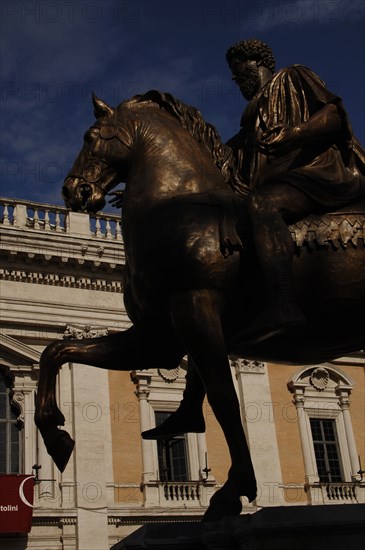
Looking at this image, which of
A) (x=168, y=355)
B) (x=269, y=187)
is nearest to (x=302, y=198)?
(x=269, y=187)

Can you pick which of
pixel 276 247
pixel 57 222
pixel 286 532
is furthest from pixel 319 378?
pixel 286 532

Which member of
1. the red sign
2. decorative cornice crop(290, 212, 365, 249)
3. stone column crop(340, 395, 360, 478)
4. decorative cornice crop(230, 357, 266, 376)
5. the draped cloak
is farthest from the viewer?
stone column crop(340, 395, 360, 478)

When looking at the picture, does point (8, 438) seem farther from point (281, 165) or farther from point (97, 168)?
point (281, 165)

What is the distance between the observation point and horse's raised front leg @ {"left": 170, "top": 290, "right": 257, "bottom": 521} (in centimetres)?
373

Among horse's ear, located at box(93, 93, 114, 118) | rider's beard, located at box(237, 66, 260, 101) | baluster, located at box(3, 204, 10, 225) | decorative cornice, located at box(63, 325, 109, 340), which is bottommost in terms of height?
horse's ear, located at box(93, 93, 114, 118)

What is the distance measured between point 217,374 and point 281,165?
119cm

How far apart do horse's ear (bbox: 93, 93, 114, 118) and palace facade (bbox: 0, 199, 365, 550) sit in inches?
595

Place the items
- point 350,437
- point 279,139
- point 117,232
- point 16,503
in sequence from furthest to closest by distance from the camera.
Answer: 1. point 350,437
2. point 117,232
3. point 16,503
4. point 279,139

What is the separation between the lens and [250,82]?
4.79m

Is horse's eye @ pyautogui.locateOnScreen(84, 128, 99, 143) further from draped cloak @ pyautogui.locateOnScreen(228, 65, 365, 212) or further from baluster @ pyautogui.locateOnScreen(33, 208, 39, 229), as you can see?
baluster @ pyautogui.locateOnScreen(33, 208, 39, 229)

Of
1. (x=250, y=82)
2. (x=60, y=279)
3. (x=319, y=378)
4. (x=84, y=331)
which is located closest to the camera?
(x=250, y=82)

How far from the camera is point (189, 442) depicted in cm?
2162

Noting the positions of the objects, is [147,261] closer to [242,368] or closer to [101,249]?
[101,249]

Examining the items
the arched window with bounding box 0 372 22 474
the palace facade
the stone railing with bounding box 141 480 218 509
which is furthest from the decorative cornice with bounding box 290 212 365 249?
the stone railing with bounding box 141 480 218 509
